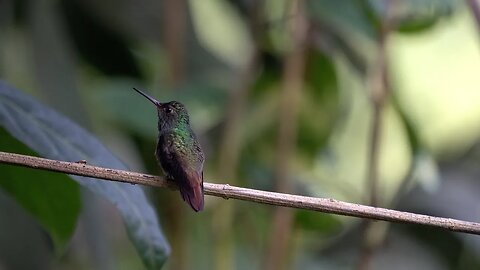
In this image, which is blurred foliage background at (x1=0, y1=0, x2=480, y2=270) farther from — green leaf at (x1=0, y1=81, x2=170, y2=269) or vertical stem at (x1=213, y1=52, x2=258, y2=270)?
green leaf at (x1=0, y1=81, x2=170, y2=269)

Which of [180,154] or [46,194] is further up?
[180,154]

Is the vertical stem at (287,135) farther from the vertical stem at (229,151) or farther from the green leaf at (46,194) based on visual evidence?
the green leaf at (46,194)

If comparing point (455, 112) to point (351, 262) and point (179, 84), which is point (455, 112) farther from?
point (179, 84)

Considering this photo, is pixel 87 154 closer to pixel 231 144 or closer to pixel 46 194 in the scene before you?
pixel 46 194

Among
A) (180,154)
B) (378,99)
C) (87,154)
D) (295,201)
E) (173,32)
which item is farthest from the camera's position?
(173,32)

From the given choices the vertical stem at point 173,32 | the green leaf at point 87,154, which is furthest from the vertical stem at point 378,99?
the green leaf at point 87,154

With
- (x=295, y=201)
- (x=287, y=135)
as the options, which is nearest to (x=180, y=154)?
(x=295, y=201)
